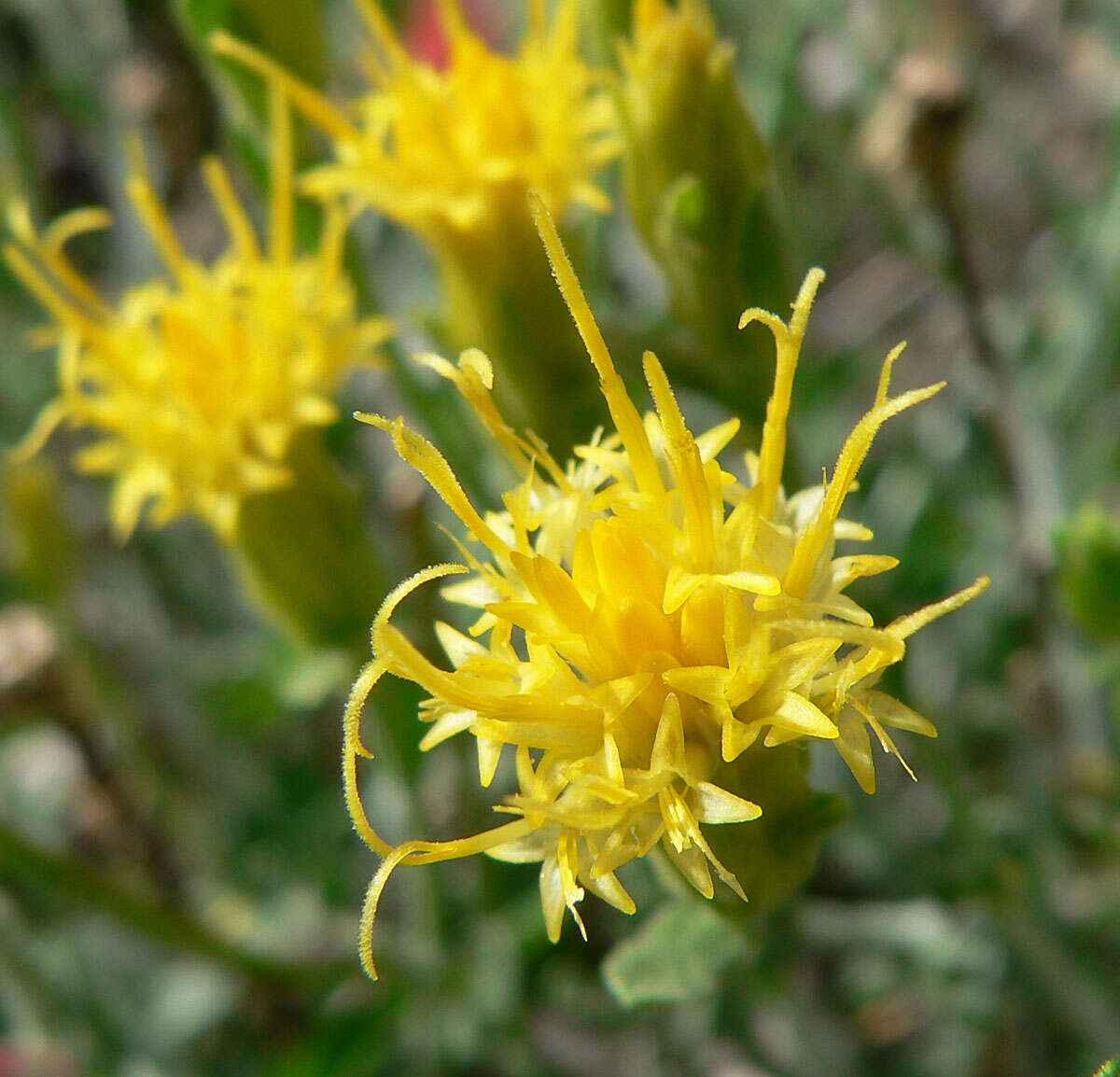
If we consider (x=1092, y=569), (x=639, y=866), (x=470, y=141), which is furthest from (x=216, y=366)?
(x=1092, y=569)

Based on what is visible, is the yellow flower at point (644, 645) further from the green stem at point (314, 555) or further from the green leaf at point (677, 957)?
the green stem at point (314, 555)

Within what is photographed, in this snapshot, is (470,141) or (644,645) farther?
(470,141)

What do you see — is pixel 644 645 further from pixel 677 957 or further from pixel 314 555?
pixel 314 555

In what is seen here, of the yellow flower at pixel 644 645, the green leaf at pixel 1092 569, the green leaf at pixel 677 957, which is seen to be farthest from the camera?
the green leaf at pixel 1092 569

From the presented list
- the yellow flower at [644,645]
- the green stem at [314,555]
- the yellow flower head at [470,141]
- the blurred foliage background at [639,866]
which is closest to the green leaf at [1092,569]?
the blurred foliage background at [639,866]

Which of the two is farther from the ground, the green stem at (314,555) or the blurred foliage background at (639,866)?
the green stem at (314,555)

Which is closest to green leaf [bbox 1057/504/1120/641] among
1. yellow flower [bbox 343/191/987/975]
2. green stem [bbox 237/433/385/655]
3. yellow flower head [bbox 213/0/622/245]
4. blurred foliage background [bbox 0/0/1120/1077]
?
blurred foliage background [bbox 0/0/1120/1077]
